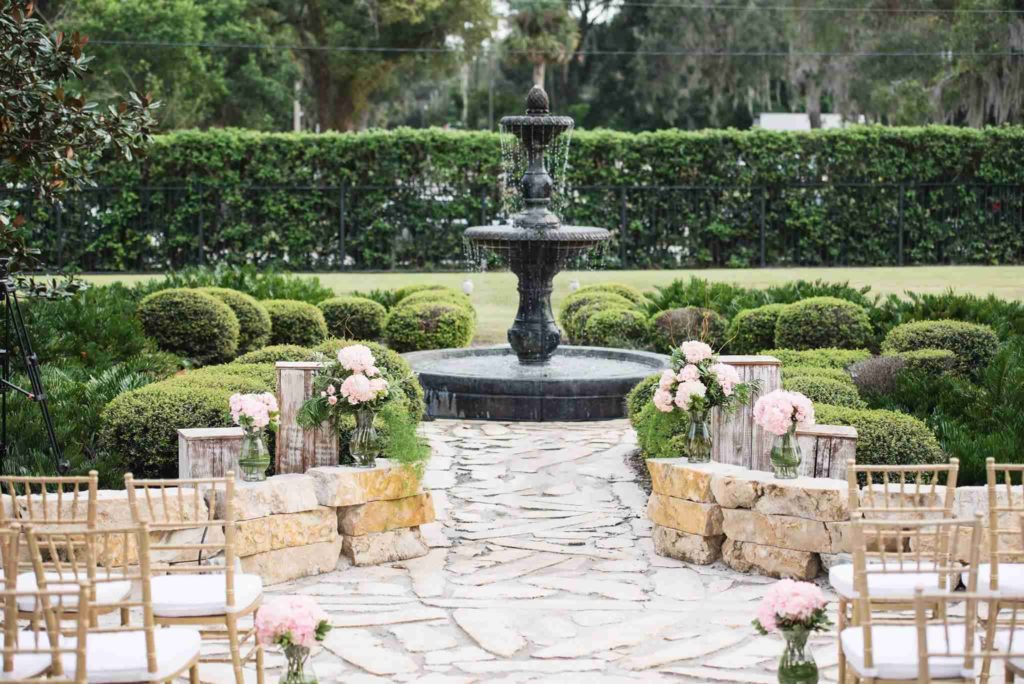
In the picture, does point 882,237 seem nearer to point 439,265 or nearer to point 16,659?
point 439,265

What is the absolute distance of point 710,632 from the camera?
6430mm

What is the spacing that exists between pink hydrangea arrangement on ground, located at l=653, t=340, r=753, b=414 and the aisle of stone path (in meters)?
0.92

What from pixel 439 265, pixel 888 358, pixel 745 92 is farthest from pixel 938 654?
pixel 745 92

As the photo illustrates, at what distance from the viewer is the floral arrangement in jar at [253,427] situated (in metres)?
7.20

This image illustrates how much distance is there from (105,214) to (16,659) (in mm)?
19650

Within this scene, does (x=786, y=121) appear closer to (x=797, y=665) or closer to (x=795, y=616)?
(x=797, y=665)

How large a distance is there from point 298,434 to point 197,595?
2.65 m

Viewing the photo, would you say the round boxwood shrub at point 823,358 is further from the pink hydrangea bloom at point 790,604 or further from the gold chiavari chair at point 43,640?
the gold chiavari chair at point 43,640

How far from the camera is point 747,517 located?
7363mm

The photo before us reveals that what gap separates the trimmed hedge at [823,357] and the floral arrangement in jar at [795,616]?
19.1ft

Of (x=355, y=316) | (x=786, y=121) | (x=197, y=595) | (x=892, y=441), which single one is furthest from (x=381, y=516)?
Answer: (x=786, y=121)

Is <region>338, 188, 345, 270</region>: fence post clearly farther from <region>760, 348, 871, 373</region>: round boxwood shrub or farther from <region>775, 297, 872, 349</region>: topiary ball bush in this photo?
<region>760, 348, 871, 373</region>: round boxwood shrub

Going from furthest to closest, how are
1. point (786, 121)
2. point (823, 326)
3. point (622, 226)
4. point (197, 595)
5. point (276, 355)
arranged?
point (786, 121) < point (622, 226) < point (823, 326) < point (276, 355) < point (197, 595)

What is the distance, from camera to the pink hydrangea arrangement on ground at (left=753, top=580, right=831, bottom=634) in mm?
4676
